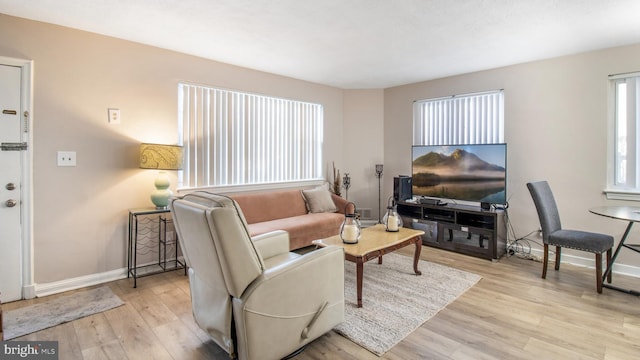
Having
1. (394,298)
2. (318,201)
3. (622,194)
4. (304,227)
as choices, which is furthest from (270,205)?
(622,194)

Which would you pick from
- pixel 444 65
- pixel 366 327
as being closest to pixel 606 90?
pixel 444 65

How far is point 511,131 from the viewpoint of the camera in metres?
4.12

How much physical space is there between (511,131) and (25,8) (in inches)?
204

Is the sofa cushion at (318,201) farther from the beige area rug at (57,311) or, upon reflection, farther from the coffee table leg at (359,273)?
the beige area rug at (57,311)

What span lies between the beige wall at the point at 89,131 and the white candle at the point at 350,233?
7.12ft

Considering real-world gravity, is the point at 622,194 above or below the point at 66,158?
below

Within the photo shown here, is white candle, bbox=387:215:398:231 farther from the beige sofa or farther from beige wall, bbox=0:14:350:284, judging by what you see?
beige wall, bbox=0:14:350:284

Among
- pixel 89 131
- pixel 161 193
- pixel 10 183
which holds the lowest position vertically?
pixel 161 193

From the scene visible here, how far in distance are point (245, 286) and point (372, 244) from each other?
4.64 ft

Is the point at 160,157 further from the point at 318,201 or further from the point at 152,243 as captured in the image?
the point at 318,201

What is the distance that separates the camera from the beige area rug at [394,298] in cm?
219

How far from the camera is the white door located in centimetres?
265

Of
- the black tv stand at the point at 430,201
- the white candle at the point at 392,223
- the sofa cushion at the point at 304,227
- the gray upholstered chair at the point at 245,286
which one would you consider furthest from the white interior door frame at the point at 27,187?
the black tv stand at the point at 430,201

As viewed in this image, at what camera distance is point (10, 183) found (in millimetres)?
2680
